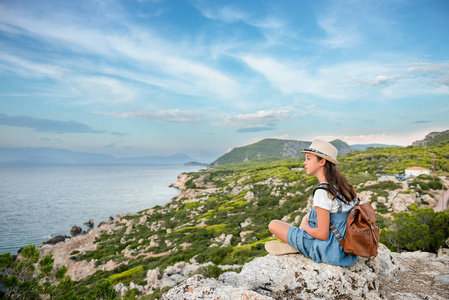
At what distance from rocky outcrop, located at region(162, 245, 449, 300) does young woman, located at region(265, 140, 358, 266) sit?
8.5 inches

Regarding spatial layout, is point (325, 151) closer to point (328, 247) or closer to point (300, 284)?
point (328, 247)

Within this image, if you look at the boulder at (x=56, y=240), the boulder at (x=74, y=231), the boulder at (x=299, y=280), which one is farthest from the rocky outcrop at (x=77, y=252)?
the boulder at (x=299, y=280)

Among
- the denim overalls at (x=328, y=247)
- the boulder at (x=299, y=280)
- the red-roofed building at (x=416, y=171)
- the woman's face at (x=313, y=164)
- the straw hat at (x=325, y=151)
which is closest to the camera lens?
the boulder at (x=299, y=280)

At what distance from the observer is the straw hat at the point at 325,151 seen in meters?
3.56

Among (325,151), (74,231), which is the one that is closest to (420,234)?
(325,151)

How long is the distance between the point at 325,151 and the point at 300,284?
6.69 feet

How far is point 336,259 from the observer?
3475mm

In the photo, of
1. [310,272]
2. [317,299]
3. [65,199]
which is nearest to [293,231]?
[310,272]

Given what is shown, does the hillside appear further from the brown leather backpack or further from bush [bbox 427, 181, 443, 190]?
the brown leather backpack

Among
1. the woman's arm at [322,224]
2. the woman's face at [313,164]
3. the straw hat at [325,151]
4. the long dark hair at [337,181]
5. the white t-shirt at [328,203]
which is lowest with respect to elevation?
the woman's arm at [322,224]

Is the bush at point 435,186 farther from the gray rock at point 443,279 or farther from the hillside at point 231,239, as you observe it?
the gray rock at point 443,279

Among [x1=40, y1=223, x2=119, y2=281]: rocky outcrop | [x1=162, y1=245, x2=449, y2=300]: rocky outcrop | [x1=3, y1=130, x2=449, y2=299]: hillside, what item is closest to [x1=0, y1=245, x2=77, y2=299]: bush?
[x1=3, y1=130, x2=449, y2=299]: hillside

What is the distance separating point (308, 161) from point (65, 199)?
89742mm

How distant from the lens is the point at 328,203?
11.1 ft
